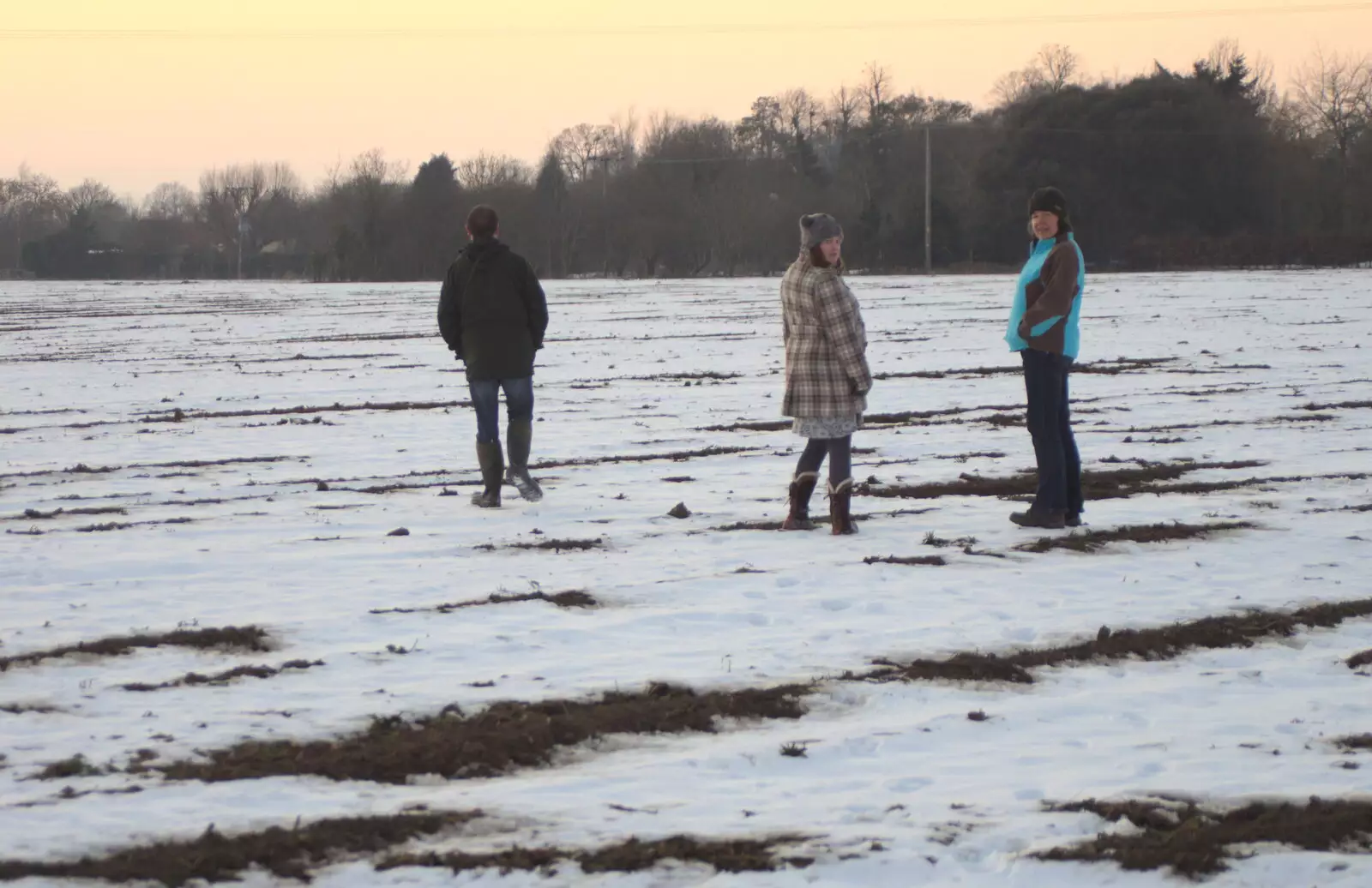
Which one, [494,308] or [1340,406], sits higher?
[494,308]

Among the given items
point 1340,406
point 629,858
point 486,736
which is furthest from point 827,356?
point 1340,406

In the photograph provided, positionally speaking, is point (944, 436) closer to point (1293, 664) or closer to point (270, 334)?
point (1293, 664)

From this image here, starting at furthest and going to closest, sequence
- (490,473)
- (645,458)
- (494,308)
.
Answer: (645,458)
(494,308)
(490,473)

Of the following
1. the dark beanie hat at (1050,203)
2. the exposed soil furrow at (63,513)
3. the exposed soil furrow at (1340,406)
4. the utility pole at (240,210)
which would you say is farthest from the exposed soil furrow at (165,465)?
the utility pole at (240,210)

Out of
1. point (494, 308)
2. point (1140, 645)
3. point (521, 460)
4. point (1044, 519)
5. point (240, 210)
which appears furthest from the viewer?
point (240, 210)

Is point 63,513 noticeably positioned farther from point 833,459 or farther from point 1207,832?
point 1207,832

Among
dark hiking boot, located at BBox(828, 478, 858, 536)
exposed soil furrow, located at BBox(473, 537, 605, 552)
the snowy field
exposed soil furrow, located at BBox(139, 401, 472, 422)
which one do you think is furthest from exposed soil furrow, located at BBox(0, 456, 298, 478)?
dark hiking boot, located at BBox(828, 478, 858, 536)

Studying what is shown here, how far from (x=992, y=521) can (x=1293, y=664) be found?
345 cm

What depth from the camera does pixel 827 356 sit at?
31.3ft

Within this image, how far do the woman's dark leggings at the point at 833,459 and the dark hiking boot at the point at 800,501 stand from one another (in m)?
0.05

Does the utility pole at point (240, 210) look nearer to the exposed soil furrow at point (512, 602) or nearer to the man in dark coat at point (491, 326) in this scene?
the man in dark coat at point (491, 326)

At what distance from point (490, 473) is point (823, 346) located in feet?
8.46

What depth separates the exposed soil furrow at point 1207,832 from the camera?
4.53 meters

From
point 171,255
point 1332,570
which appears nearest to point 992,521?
point 1332,570
